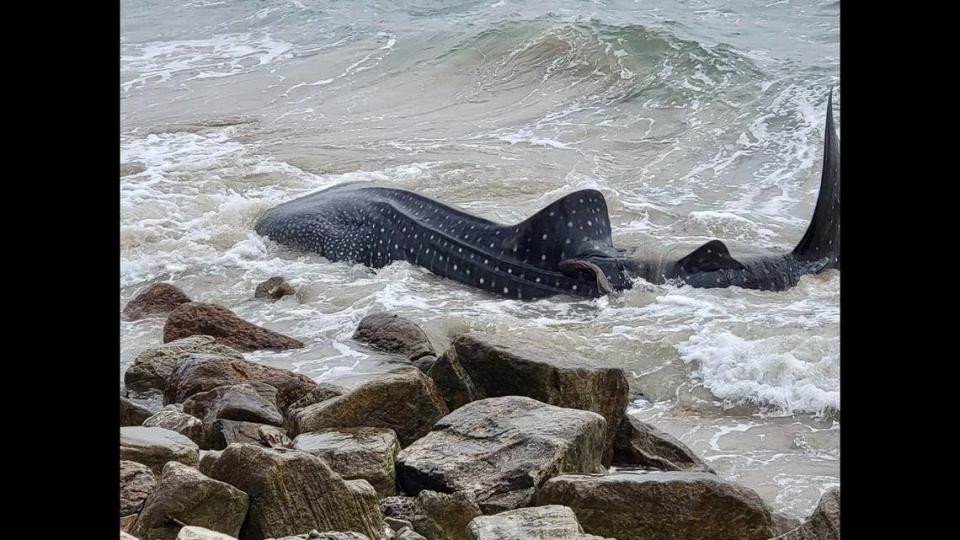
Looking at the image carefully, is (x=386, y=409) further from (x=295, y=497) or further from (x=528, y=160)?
(x=528, y=160)

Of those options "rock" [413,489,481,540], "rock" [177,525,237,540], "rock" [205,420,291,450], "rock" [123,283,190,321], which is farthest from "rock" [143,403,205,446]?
"rock" [123,283,190,321]

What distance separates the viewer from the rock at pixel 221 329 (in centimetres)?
729

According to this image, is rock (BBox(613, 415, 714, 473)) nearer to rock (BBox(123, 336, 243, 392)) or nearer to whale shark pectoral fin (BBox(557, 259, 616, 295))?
rock (BBox(123, 336, 243, 392))

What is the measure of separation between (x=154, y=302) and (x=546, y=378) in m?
4.56

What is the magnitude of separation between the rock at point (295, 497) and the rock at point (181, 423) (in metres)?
1.13

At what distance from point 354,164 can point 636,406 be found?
366 inches

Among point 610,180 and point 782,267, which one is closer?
point 782,267

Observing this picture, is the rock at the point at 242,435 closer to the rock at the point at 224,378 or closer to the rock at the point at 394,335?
the rock at the point at 224,378

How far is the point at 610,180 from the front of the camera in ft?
46.0

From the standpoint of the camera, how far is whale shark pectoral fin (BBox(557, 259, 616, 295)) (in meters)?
8.40

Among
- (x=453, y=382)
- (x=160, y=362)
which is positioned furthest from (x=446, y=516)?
(x=160, y=362)

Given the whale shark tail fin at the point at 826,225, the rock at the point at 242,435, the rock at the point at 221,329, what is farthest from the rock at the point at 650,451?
the whale shark tail fin at the point at 826,225
